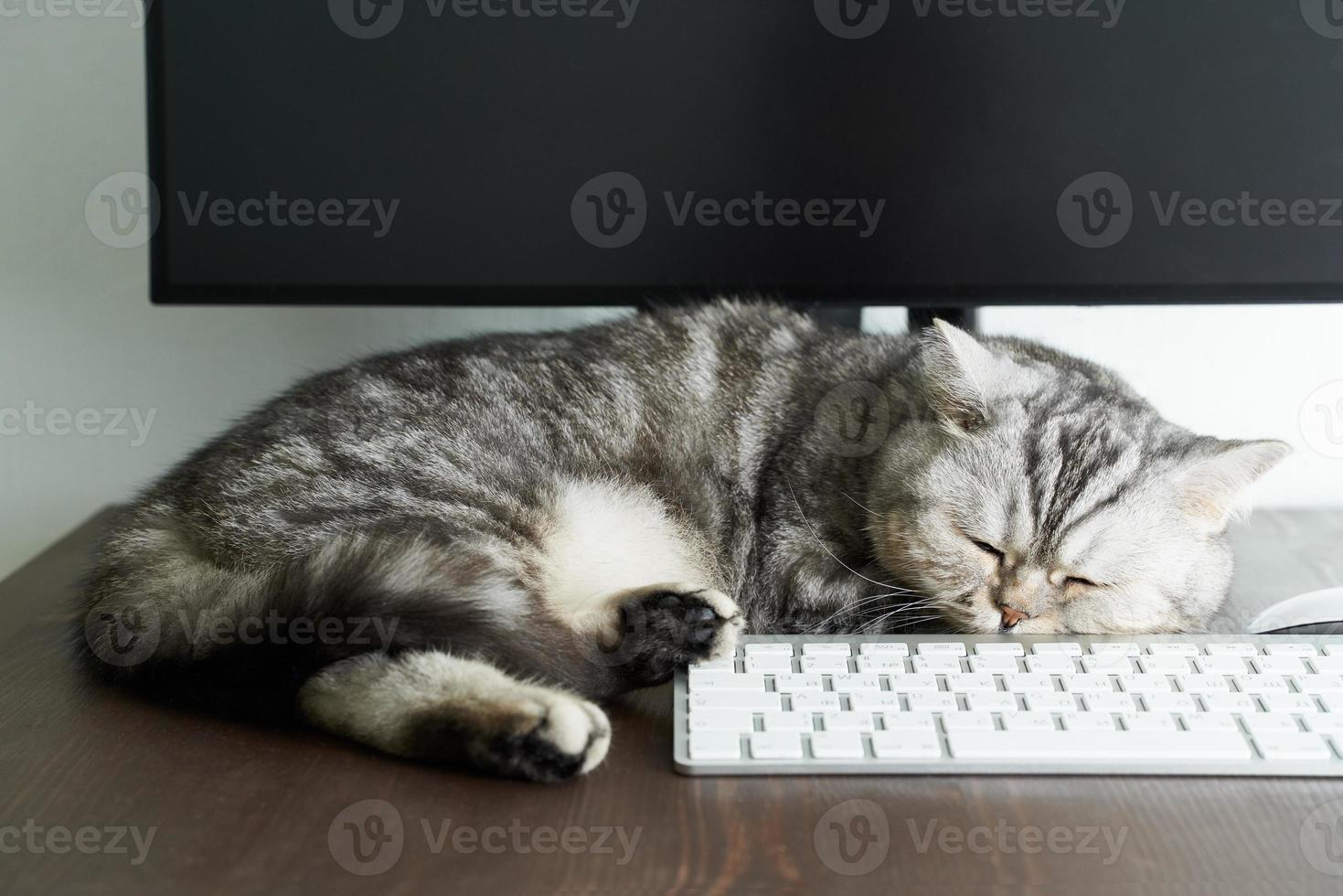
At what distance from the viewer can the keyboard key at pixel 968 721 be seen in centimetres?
77

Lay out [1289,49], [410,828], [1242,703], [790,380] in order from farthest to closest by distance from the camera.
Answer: [790,380] → [1289,49] → [1242,703] → [410,828]

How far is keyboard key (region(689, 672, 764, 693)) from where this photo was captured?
0.84m

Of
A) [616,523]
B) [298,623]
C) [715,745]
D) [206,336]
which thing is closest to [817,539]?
[616,523]

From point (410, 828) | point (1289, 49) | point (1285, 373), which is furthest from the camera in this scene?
point (1285, 373)

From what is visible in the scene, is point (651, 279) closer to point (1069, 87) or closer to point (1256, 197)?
point (1069, 87)

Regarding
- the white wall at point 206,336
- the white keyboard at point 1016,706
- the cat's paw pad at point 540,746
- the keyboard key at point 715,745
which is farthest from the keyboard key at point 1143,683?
the white wall at point 206,336

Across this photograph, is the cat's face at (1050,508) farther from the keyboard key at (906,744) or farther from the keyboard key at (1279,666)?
the keyboard key at (906,744)

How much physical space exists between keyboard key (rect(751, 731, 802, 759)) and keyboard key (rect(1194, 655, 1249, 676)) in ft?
1.18

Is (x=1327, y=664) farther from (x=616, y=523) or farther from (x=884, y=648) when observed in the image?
(x=616, y=523)

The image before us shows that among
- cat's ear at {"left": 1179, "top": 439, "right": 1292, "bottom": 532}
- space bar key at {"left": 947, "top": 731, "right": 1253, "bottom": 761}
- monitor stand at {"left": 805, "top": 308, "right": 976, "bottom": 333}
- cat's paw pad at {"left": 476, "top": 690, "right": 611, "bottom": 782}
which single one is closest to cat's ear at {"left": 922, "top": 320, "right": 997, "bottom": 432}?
monitor stand at {"left": 805, "top": 308, "right": 976, "bottom": 333}

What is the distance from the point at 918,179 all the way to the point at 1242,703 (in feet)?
2.01

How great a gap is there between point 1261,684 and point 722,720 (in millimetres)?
435

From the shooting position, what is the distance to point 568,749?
0.75 m

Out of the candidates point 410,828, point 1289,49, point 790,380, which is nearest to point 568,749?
point 410,828
